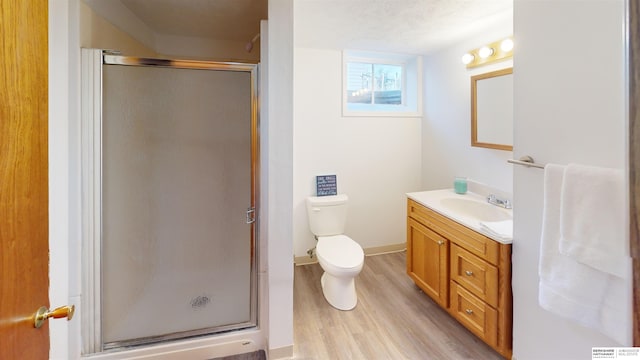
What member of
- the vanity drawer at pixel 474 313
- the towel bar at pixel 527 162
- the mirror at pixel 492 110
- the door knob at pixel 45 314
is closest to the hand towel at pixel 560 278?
the towel bar at pixel 527 162

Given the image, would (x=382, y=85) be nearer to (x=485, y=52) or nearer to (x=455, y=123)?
(x=455, y=123)

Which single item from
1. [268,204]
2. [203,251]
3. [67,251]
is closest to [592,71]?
[268,204]

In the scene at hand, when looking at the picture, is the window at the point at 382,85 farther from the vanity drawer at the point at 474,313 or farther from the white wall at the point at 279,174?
the vanity drawer at the point at 474,313

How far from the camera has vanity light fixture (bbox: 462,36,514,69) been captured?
2.24 meters

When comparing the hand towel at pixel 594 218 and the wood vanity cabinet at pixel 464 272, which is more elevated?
the hand towel at pixel 594 218

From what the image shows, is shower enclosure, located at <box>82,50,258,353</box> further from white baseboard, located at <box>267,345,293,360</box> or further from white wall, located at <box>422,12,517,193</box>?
white wall, located at <box>422,12,517,193</box>

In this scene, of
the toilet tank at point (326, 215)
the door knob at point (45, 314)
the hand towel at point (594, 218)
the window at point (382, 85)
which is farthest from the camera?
the window at point (382, 85)

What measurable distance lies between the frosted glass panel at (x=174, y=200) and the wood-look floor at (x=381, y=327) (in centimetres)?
52

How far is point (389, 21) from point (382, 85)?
3.90 feet

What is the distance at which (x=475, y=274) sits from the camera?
1.93 metres

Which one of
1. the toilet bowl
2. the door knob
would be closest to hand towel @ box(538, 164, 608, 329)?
the toilet bowl

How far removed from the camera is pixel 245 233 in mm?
2031

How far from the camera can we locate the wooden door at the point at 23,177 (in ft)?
2.19

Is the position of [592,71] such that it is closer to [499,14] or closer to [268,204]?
[499,14]
